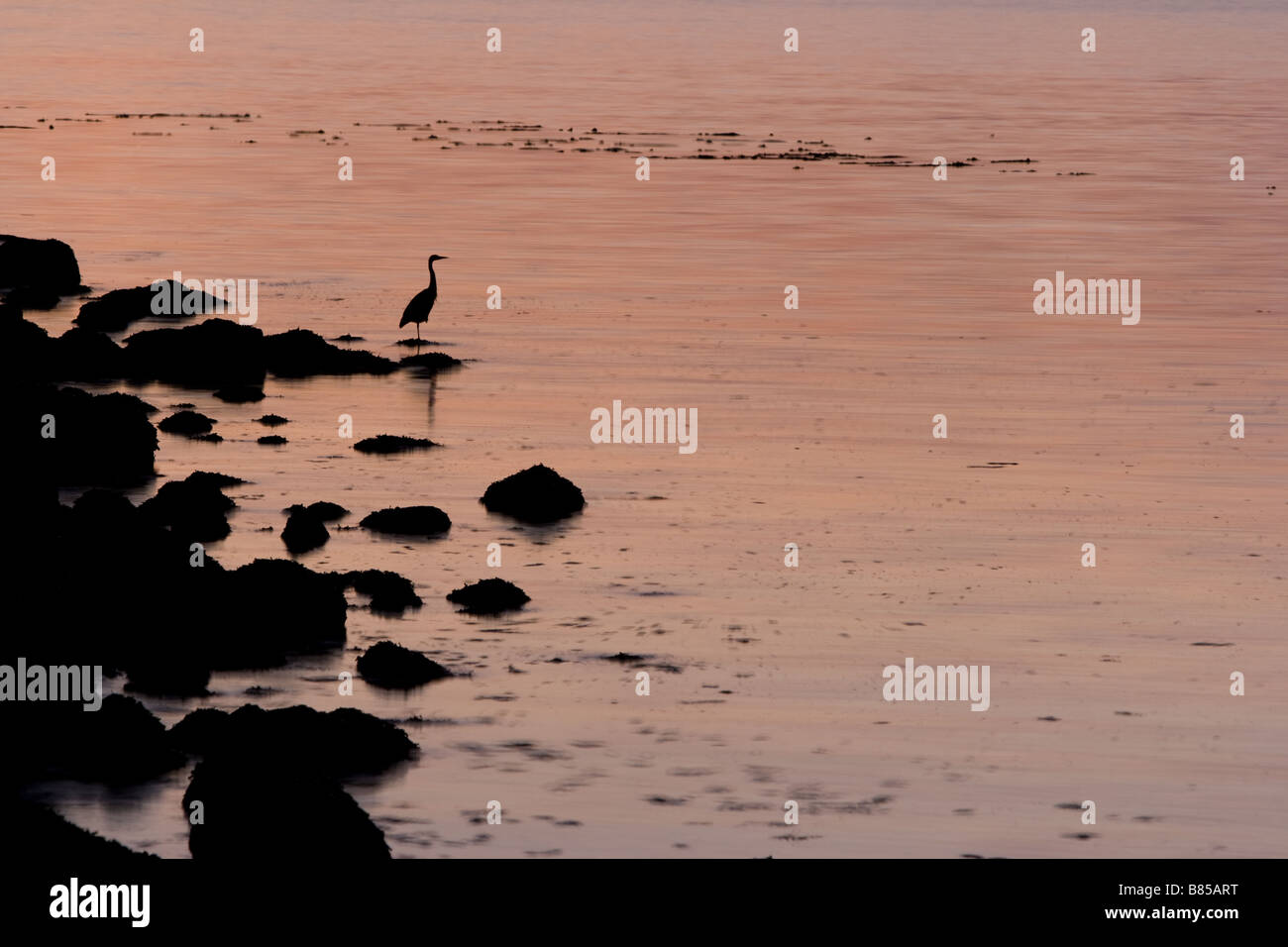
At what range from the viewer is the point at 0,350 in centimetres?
3206

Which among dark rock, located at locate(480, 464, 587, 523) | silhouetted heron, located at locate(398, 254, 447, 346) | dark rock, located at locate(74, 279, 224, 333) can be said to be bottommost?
dark rock, located at locate(480, 464, 587, 523)

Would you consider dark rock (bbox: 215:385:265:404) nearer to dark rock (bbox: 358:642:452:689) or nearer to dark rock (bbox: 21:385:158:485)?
dark rock (bbox: 21:385:158:485)

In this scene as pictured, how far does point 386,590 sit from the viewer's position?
20859mm

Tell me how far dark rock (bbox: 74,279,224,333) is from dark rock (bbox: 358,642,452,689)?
21.4 meters

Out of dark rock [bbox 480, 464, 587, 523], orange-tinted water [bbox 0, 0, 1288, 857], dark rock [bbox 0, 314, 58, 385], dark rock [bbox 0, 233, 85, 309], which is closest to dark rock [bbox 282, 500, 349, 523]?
orange-tinted water [bbox 0, 0, 1288, 857]

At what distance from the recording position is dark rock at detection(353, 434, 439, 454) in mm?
28172

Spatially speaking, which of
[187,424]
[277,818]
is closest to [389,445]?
[187,424]

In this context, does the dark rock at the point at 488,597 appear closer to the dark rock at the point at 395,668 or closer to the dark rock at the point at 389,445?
the dark rock at the point at 395,668

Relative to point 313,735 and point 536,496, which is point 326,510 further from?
point 313,735

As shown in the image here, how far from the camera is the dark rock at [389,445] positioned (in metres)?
28.2

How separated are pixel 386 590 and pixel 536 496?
13.1 feet

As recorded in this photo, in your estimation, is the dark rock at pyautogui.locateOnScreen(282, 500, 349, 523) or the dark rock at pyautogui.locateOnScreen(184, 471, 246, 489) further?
the dark rock at pyautogui.locateOnScreen(184, 471, 246, 489)

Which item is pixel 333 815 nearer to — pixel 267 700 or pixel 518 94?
pixel 267 700
